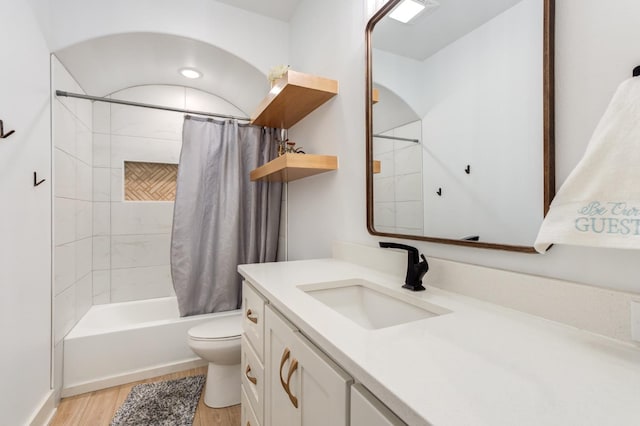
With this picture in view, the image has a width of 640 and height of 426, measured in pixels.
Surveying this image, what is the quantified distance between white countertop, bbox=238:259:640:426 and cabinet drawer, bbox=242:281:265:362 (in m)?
0.32

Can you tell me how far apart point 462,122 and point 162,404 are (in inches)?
85.7

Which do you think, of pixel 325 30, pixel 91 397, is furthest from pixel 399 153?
pixel 91 397

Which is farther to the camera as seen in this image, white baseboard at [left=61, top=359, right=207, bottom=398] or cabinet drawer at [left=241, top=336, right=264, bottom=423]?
white baseboard at [left=61, top=359, right=207, bottom=398]

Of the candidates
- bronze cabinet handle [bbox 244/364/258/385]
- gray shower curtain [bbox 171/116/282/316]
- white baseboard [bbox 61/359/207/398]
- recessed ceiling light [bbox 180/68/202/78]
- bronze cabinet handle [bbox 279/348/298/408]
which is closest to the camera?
bronze cabinet handle [bbox 279/348/298/408]

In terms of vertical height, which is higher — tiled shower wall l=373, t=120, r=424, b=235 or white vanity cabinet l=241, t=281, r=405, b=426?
tiled shower wall l=373, t=120, r=424, b=235

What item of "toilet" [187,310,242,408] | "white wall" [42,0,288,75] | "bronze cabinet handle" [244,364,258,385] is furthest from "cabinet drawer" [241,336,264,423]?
"white wall" [42,0,288,75]

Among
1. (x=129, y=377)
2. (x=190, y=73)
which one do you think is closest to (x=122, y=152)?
(x=190, y=73)

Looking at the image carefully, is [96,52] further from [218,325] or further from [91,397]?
[91,397]

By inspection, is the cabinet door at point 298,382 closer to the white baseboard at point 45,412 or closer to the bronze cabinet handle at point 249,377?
the bronze cabinet handle at point 249,377

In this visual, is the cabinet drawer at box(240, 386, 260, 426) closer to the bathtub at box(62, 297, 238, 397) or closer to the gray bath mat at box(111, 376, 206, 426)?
the gray bath mat at box(111, 376, 206, 426)

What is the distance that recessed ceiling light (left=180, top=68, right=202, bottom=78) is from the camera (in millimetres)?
2500

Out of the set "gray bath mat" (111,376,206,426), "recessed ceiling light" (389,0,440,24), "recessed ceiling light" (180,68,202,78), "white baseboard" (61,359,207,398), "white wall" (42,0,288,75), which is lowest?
"gray bath mat" (111,376,206,426)

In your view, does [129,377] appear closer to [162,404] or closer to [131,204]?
[162,404]

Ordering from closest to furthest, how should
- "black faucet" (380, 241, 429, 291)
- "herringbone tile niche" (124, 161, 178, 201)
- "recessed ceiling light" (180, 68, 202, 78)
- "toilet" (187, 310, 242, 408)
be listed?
"black faucet" (380, 241, 429, 291) → "toilet" (187, 310, 242, 408) → "recessed ceiling light" (180, 68, 202, 78) → "herringbone tile niche" (124, 161, 178, 201)
